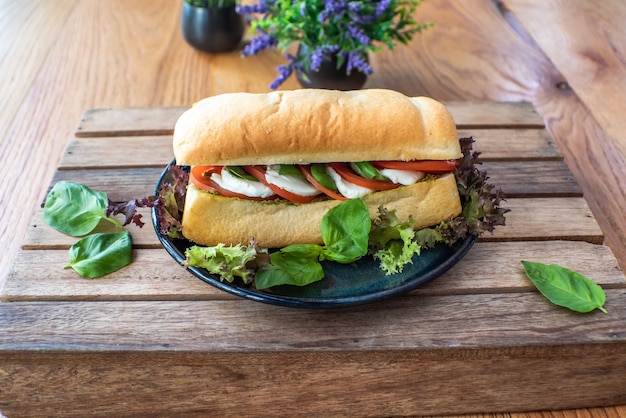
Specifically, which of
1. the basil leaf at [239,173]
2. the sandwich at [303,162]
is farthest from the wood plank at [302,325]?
the basil leaf at [239,173]

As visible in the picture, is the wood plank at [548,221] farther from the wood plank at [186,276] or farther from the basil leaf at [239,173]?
the basil leaf at [239,173]

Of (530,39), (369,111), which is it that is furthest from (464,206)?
(530,39)

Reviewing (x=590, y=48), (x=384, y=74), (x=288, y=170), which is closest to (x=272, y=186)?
(x=288, y=170)

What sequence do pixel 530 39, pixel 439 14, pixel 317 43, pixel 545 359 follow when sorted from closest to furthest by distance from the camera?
pixel 545 359, pixel 317 43, pixel 530 39, pixel 439 14

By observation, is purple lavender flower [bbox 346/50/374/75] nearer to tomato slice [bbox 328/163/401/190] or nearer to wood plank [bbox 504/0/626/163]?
tomato slice [bbox 328/163/401/190]

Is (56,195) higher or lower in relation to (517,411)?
higher

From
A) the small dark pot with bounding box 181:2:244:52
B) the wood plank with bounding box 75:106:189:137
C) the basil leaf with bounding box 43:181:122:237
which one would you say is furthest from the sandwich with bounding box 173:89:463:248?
the small dark pot with bounding box 181:2:244:52

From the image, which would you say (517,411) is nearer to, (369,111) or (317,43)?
(369,111)
